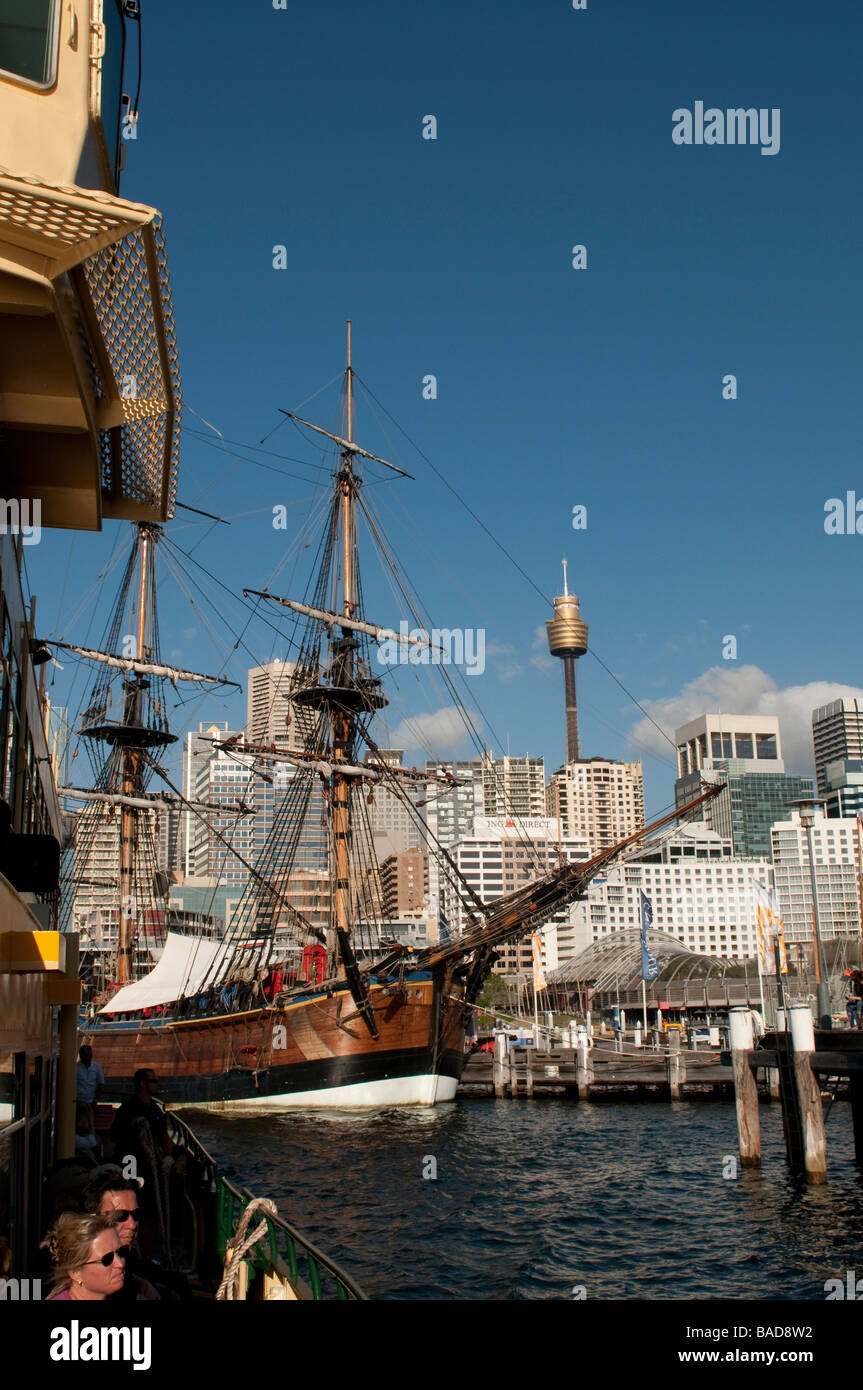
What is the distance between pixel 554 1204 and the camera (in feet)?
72.8

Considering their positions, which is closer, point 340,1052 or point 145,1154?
point 145,1154

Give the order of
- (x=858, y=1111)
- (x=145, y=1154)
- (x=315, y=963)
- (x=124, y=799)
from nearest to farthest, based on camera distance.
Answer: (x=145, y=1154) < (x=858, y=1111) < (x=315, y=963) < (x=124, y=799)

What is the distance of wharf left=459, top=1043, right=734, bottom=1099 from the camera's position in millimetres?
41125

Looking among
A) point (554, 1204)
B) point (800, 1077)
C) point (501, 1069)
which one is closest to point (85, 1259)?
point (554, 1204)

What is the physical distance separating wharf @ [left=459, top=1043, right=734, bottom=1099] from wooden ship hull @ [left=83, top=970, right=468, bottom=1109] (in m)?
3.98

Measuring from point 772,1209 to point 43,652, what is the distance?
1714 cm

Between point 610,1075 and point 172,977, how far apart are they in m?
18.6

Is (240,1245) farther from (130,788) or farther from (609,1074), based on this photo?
(130,788)

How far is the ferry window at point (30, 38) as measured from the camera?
4496 mm

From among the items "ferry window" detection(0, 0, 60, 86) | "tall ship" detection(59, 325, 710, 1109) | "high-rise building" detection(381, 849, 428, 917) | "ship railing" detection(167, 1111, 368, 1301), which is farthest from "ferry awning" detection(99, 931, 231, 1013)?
"high-rise building" detection(381, 849, 428, 917)

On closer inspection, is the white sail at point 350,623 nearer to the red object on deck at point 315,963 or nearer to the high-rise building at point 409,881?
the red object on deck at point 315,963

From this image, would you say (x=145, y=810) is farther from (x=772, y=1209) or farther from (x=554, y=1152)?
(x=772, y=1209)

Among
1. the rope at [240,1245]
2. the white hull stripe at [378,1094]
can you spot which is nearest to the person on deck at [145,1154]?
the rope at [240,1245]
